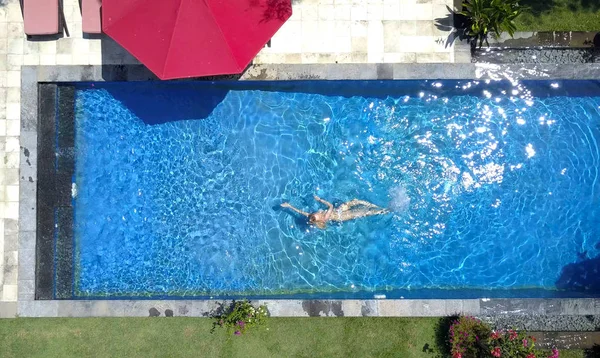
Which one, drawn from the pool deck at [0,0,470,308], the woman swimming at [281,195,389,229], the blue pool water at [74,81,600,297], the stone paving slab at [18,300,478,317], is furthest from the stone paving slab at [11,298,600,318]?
the pool deck at [0,0,470,308]

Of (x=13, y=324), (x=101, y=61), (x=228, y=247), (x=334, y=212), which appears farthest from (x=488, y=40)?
(x=13, y=324)

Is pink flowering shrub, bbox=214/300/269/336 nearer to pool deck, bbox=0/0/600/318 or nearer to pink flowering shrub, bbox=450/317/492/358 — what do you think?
pool deck, bbox=0/0/600/318

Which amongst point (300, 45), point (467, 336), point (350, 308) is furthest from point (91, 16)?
point (467, 336)

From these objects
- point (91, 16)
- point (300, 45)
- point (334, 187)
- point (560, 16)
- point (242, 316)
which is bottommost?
point (242, 316)

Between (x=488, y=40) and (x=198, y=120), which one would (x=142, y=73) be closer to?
(x=198, y=120)

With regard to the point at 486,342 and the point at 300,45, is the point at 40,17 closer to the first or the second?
the point at 300,45

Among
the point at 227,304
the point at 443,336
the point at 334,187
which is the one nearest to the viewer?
the point at 227,304
